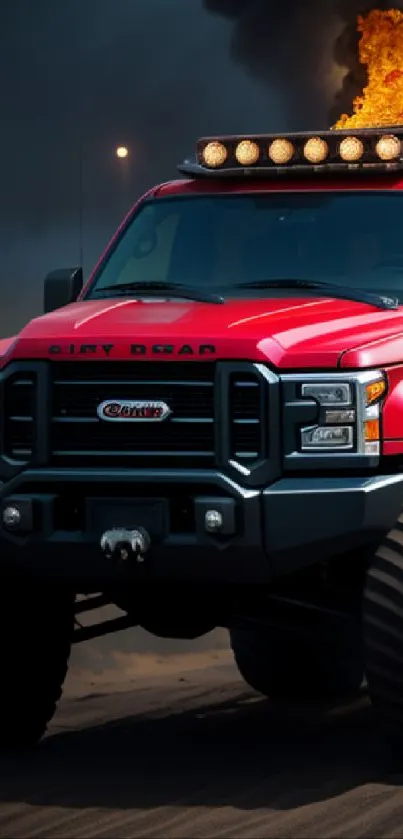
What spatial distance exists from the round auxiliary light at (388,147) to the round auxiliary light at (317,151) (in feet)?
0.80

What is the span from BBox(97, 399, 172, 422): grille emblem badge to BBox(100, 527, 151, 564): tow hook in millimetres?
427

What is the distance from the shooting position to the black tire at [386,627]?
7188 mm

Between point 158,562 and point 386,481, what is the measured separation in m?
0.92

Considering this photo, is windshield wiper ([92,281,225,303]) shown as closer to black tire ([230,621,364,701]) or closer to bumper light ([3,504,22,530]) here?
bumper light ([3,504,22,530])

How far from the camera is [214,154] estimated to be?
896 centimetres

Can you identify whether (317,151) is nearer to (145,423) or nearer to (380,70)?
(145,423)

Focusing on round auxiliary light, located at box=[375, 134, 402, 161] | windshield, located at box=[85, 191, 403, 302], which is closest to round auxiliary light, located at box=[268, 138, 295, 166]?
windshield, located at box=[85, 191, 403, 302]

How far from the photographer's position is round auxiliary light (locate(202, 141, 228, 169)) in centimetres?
895

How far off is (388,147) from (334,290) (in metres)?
Result: 0.90

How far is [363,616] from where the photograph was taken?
7.26m

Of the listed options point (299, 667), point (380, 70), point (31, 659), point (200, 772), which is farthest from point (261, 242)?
point (380, 70)

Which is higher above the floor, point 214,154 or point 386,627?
point 214,154

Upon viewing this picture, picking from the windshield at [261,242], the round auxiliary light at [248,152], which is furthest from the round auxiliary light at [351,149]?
the round auxiliary light at [248,152]

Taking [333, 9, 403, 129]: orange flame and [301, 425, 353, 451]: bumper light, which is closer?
[301, 425, 353, 451]: bumper light
